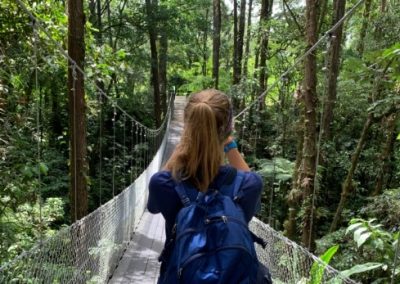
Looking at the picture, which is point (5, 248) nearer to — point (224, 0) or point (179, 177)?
point (179, 177)

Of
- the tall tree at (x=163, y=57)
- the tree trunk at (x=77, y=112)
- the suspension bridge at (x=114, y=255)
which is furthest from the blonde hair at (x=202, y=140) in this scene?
the tall tree at (x=163, y=57)

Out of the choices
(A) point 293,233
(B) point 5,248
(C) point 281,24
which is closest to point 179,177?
(B) point 5,248

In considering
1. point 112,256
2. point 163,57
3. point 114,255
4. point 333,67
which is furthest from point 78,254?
point 163,57

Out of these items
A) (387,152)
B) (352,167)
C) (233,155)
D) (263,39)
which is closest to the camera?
(233,155)

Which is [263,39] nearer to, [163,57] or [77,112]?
[163,57]

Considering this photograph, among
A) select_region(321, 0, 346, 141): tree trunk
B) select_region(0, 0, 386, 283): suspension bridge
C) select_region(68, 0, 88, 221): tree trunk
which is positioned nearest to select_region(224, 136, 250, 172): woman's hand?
select_region(0, 0, 386, 283): suspension bridge

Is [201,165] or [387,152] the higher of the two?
[201,165]

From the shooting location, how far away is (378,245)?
5.91 feet

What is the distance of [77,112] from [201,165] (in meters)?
2.50

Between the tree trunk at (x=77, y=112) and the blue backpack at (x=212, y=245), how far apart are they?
2449mm

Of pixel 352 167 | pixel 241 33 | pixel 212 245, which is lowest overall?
pixel 352 167

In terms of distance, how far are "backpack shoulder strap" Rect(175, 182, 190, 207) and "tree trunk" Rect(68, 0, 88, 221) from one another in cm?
239

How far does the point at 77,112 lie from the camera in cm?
325

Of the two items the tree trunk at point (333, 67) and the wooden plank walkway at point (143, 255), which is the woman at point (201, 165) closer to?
the wooden plank walkway at point (143, 255)
